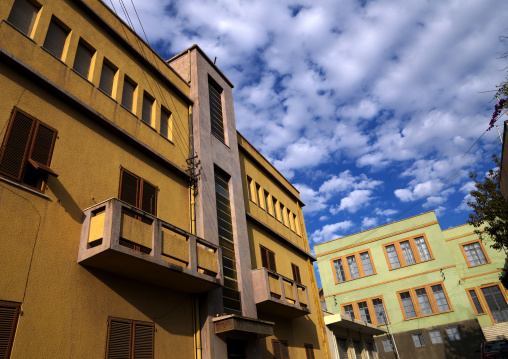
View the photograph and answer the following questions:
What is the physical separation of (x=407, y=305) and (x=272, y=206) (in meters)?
18.7

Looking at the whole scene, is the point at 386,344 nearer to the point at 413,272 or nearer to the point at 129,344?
the point at 413,272

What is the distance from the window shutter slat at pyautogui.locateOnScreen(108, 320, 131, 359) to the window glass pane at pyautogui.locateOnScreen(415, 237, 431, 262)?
97.1 feet

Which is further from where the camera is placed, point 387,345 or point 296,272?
point 387,345

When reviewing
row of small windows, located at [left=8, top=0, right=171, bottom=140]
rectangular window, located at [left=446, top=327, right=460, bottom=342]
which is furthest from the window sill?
rectangular window, located at [left=446, top=327, right=460, bottom=342]

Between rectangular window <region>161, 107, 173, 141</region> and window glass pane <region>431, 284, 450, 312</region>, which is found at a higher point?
rectangular window <region>161, 107, 173, 141</region>

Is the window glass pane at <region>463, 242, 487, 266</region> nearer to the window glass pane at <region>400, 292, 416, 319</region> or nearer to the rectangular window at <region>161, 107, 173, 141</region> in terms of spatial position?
the window glass pane at <region>400, 292, 416, 319</region>

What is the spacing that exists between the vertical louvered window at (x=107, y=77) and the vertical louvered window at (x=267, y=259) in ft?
32.3

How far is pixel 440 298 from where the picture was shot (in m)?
30.6

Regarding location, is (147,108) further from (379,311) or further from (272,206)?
(379,311)

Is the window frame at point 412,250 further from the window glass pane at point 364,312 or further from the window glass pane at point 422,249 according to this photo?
the window glass pane at point 364,312

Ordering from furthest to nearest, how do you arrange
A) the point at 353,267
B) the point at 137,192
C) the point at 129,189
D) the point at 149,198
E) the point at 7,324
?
1. the point at 353,267
2. the point at 149,198
3. the point at 137,192
4. the point at 129,189
5. the point at 7,324

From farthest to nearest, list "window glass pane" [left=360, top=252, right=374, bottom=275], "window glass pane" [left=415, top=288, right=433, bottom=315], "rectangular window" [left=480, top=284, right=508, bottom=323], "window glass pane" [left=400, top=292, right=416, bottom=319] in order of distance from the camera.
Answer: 1. "window glass pane" [left=360, top=252, right=374, bottom=275]
2. "window glass pane" [left=400, top=292, right=416, bottom=319]
3. "window glass pane" [left=415, top=288, right=433, bottom=315]
4. "rectangular window" [left=480, top=284, right=508, bottom=323]

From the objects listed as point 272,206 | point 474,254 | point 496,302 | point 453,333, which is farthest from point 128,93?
point 474,254

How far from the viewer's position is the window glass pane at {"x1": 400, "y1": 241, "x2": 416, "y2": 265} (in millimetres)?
32844
